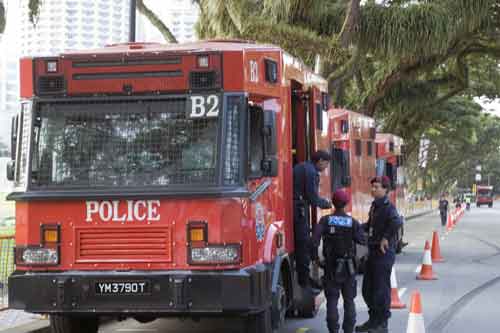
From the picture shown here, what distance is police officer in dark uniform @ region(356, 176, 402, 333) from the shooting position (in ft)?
34.9

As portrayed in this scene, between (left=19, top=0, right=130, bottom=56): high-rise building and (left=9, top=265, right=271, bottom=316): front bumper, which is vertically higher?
(left=19, top=0, right=130, bottom=56): high-rise building

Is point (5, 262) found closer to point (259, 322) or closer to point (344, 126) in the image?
point (259, 322)

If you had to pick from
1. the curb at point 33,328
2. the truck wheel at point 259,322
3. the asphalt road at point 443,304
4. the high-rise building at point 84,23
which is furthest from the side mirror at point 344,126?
the high-rise building at point 84,23

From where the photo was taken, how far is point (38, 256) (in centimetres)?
880

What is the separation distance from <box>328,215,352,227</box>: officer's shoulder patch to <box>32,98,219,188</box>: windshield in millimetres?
1896

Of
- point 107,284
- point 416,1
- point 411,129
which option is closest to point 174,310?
point 107,284

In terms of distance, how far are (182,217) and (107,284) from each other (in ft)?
2.99

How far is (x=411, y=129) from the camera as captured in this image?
46.8 metres

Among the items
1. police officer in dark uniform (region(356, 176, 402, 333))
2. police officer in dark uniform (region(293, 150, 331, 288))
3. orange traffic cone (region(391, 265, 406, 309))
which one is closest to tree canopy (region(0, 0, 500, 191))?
police officer in dark uniform (region(293, 150, 331, 288))

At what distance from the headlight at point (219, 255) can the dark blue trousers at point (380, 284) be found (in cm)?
264

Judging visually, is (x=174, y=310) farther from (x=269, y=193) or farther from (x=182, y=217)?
(x=269, y=193)

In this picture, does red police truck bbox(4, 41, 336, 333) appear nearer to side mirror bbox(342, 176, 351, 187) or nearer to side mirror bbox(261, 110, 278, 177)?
side mirror bbox(261, 110, 278, 177)

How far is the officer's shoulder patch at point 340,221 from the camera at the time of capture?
9.94 metres

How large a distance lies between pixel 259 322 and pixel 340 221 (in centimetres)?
146
